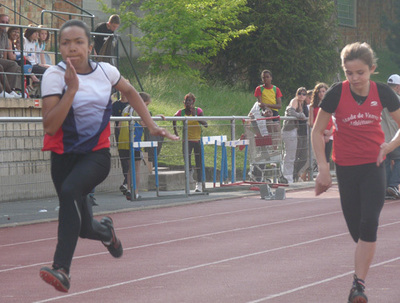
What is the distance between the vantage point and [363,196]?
263 inches

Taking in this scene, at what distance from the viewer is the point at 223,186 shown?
17.5 metres

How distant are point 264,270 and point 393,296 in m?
1.67

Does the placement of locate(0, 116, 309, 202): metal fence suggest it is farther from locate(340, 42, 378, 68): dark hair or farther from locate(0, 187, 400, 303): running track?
locate(340, 42, 378, 68): dark hair

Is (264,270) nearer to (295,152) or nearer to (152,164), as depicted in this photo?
(152,164)

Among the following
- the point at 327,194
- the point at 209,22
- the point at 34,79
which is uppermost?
the point at 209,22

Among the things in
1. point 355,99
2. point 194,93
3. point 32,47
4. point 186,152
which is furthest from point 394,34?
point 355,99

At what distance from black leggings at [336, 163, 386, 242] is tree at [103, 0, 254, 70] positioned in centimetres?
2364

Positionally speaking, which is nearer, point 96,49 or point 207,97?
point 96,49

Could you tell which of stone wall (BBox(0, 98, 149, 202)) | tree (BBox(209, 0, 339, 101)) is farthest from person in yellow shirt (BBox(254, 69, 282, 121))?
tree (BBox(209, 0, 339, 101))

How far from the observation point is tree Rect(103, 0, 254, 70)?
30.4 metres

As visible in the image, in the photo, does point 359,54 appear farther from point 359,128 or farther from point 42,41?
point 42,41

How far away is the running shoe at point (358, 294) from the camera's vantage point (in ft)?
20.9

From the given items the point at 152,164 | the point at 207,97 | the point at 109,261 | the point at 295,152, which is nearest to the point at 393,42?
the point at 207,97

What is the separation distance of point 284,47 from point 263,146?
18.1 meters
